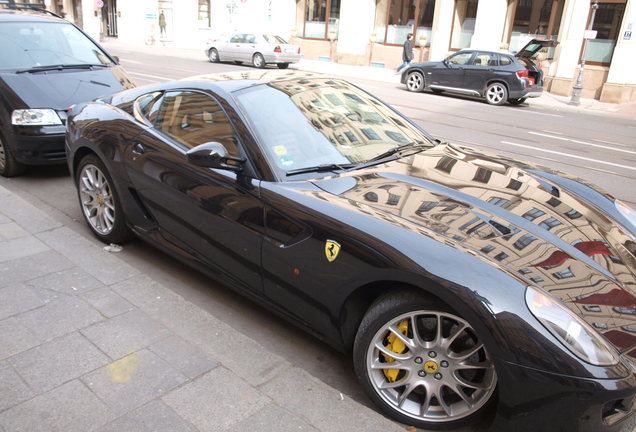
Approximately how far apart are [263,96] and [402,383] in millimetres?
2014

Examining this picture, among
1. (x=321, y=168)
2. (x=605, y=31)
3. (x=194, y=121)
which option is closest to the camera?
(x=321, y=168)

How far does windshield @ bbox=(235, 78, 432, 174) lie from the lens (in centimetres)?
318

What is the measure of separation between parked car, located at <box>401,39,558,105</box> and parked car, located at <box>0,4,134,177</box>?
12.7 m

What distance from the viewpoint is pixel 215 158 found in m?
3.04

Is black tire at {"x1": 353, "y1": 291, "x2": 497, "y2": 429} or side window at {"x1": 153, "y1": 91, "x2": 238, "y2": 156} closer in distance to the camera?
black tire at {"x1": 353, "y1": 291, "x2": 497, "y2": 429}

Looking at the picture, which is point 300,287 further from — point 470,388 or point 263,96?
point 263,96

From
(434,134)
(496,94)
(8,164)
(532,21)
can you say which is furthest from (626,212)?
(532,21)

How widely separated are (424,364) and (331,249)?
27.7 inches

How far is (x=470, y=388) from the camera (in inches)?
93.3

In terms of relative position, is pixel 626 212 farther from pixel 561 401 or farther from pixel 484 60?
pixel 484 60

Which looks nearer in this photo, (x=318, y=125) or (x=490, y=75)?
(x=318, y=125)

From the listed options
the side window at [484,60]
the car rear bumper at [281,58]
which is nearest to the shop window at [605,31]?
the side window at [484,60]

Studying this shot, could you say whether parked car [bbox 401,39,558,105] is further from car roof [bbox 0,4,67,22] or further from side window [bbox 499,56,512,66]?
car roof [bbox 0,4,67,22]

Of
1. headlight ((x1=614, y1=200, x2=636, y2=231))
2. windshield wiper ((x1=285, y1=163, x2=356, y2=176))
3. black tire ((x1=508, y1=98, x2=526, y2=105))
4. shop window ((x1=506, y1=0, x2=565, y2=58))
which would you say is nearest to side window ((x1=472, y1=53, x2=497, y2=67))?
black tire ((x1=508, y1=98, x2=526, y2=105))
